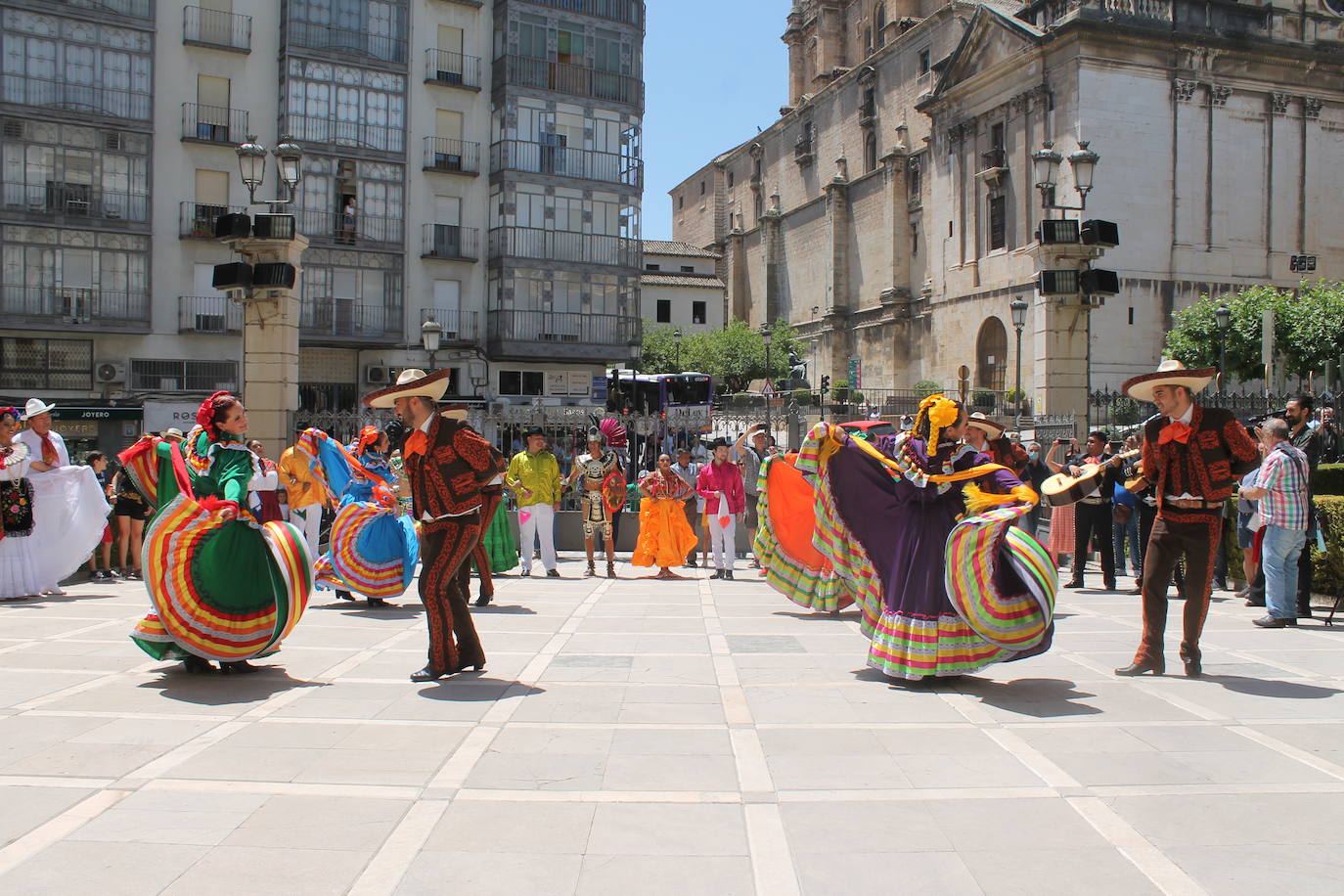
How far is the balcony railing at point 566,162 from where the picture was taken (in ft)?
115

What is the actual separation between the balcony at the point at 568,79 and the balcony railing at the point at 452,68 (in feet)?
2.24

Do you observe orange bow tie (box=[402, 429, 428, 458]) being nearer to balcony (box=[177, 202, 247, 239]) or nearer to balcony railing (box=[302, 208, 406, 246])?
balcony railing (box=[302, 208, 406, 246])

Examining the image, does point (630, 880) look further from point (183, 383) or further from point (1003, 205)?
point (1003, 205)

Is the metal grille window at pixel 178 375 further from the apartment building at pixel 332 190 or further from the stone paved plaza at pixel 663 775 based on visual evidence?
the stone paved plaza at pixel 663 775

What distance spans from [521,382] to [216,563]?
1158 inches

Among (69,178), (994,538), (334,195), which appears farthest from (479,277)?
(994,538)

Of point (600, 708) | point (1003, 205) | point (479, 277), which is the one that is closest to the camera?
point (600, 708)

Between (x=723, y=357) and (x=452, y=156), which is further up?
(x=452, y=156)

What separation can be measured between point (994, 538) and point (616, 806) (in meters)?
3.36

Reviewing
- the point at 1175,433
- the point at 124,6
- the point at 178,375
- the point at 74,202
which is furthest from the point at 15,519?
the point at 124,6

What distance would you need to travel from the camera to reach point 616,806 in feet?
16.2

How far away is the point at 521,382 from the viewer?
3659 centimetres

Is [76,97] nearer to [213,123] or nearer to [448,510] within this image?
[213,123]

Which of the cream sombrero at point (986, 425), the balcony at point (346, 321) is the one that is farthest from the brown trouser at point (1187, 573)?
the balcony at point (346, 321)
